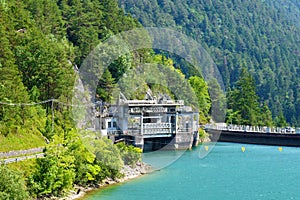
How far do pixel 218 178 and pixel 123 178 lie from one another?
20.4 feet

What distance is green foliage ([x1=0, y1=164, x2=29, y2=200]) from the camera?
84.0ft

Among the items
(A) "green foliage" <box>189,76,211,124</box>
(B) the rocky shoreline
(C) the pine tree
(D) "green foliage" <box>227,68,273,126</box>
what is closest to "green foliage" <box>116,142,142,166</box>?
(B) the rocky shoreline

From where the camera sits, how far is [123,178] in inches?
1442

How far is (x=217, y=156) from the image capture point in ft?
163

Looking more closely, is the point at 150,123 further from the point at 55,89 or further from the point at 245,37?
the point at 245,37

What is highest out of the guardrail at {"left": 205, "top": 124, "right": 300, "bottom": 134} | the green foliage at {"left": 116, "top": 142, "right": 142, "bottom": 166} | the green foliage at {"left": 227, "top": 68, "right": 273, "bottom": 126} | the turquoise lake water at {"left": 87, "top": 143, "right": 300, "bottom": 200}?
the green foliage at {"left": 227, "top": 68, "right": 273, "bottom": 126}

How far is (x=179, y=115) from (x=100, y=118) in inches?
330

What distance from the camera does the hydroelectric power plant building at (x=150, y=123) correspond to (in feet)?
159

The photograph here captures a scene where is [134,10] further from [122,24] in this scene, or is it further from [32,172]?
[32,172]

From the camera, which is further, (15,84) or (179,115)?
(179,115)

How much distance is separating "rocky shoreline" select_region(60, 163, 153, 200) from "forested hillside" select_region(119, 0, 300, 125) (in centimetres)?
7229

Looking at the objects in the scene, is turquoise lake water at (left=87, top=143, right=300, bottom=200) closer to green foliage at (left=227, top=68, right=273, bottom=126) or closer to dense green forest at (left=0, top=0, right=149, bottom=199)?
dense green forest at (left=0, top=0, right=149, bottom=199)

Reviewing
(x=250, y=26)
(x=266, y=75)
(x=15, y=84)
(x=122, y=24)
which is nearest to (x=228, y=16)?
(x=250, y=26)

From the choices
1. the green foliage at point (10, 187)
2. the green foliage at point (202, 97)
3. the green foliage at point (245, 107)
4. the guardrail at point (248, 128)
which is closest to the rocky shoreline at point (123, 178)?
the green foliage at point (10, 187)
